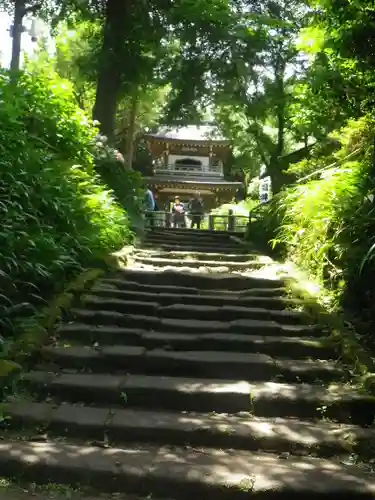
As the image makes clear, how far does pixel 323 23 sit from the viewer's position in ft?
19.0

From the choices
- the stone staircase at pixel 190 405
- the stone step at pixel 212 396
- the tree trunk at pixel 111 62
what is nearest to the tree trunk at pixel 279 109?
the tree trunk at pixel 111 62

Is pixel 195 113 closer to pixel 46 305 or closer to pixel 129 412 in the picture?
pixel 46 305

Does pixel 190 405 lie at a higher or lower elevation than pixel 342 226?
lower

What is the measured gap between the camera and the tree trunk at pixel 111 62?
11.6 m

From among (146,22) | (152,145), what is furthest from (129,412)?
(152,145)

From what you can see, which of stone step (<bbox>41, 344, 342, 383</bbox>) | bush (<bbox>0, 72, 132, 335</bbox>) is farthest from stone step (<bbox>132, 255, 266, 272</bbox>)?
stone step (<bbox>41, 344, 342, 383</bbox>)

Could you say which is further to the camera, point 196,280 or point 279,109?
point 279,109

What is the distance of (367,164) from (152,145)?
86.7 feet

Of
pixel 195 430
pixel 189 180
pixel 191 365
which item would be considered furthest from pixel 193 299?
pixel 189 180

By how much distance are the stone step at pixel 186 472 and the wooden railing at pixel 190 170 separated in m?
28.8

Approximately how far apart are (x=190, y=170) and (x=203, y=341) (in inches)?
1089

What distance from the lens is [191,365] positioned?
4.05 metres

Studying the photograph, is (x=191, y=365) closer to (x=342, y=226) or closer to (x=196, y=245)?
(x=342, y=226)

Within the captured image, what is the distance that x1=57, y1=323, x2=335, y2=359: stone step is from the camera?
438 centimetres
